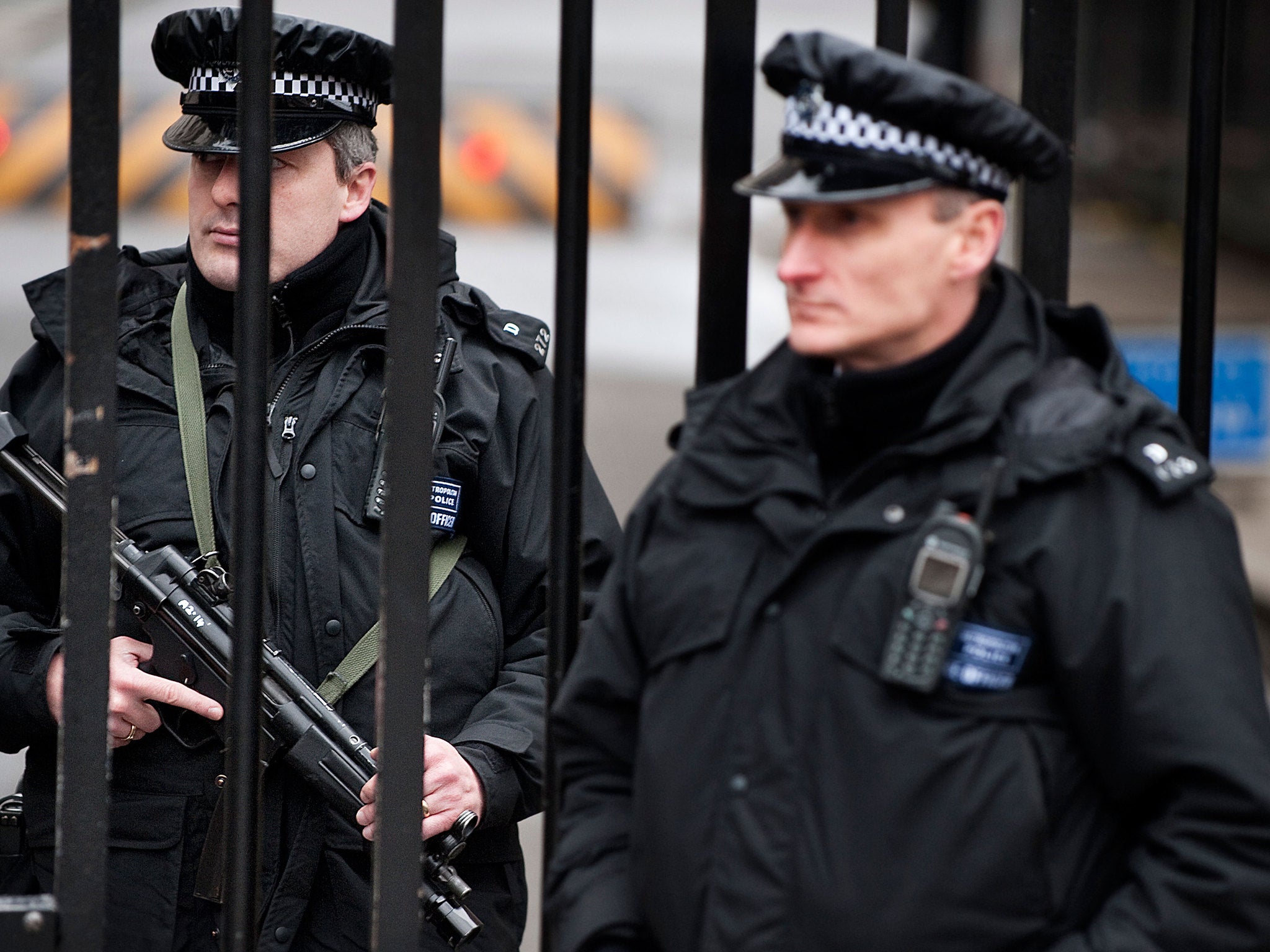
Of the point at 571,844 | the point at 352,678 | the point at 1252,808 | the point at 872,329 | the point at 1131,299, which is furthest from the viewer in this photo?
the point at 1131,299

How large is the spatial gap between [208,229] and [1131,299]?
15858 millimetres

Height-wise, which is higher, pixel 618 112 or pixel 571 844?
pixel 618 112

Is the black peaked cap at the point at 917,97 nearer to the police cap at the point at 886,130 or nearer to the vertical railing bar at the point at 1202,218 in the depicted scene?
the police cap at the point at 886,130

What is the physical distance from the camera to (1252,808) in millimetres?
1605

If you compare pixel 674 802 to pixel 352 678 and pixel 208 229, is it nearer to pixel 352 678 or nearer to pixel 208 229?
pixel 352 678

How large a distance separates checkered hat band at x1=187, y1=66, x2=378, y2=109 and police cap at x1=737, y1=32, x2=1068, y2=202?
107 centimetres

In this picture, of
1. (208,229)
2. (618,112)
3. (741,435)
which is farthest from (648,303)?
(741,435)

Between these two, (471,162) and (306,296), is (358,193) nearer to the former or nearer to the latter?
(306,296)

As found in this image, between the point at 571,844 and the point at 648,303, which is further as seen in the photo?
the point at 648,303

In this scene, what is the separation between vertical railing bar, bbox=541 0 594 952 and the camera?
214 centimetres

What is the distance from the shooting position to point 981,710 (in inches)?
66.3

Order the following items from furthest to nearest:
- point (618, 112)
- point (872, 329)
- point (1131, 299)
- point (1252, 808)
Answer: point (1131, 299), point (618, 112), point (872, 329), point (1252, 808)

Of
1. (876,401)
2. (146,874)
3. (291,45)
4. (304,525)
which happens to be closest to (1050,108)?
(876,401)

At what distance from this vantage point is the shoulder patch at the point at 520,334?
9.05ft
